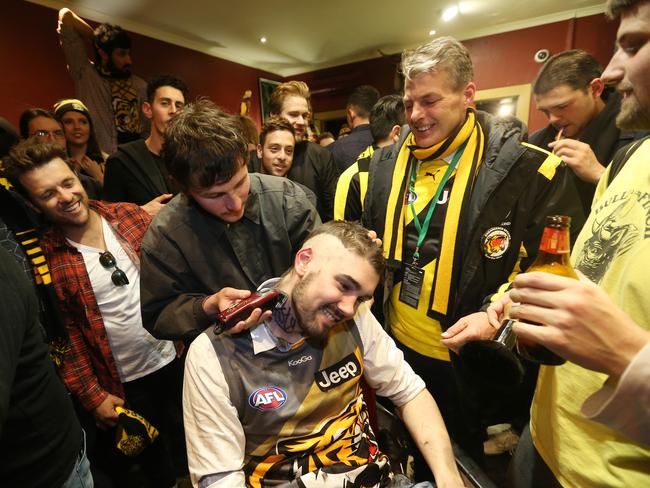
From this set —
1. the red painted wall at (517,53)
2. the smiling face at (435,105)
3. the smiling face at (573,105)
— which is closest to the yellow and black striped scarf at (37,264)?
the smiling face at (435,105)

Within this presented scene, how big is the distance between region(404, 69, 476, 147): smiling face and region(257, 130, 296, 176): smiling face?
46.3 inches

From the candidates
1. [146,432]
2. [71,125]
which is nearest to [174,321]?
[146,432]

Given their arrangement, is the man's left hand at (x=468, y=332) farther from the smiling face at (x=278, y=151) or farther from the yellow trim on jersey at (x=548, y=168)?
the smiling face at (x=278, y=151)

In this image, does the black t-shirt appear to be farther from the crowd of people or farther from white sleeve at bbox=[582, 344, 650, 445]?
white sleeve at bbox=[582, 344, 650, 445]

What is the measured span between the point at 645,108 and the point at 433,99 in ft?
2.77

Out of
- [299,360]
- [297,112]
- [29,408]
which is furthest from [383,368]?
[297,112]

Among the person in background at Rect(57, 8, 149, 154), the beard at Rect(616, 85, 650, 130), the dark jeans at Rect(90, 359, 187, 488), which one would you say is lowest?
the dark jeans at Rect(90, 359, 187, 488)

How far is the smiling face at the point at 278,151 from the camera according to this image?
8.15 feet

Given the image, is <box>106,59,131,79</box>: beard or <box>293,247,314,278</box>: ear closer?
<box>293,247,314,278</box>: ear

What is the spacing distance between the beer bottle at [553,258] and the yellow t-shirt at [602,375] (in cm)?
9

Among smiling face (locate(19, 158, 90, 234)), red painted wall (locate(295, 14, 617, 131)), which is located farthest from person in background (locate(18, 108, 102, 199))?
red painted wall (locate(295, 14, 617, 131))

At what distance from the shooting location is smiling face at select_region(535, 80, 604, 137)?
6.26ft

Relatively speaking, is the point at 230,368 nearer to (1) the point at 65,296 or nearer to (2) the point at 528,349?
(2) the point at 528,349

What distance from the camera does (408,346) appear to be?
66.3 inches
